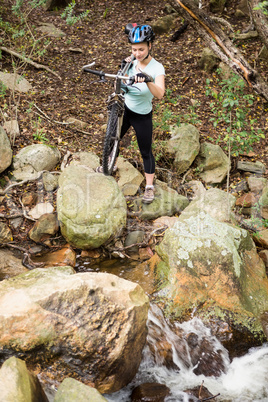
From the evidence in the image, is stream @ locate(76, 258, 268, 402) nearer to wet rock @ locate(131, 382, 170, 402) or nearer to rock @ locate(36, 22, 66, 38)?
wet rock @ locate(131, 382, 170, 402)

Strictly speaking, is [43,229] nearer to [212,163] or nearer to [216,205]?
[216,205]

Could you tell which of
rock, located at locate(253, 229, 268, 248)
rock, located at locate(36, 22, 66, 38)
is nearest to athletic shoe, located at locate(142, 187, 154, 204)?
rock, located at locate(253, 229, 268, 248)

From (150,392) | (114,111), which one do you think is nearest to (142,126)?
(114,111)

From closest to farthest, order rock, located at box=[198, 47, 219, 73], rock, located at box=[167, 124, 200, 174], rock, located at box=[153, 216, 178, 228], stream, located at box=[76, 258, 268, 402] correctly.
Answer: stream, located at box=[76, 258, 268, 402] < rock, located at box=[153, 216, 178, 228] < rock, located at box=[167, 124, 200, 174] < rock, located at box=[198, 47, 219, 73]

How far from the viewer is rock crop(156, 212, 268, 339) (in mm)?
3611

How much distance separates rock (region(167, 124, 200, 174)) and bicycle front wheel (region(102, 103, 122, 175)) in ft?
5.22

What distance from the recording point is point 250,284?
12.7 feet

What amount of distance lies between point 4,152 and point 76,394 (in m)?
3.42

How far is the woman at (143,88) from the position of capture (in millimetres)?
3482

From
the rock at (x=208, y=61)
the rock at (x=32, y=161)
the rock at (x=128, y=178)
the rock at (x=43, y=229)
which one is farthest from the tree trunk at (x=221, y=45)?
the rock at (x=208, y=61)

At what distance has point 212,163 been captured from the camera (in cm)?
612

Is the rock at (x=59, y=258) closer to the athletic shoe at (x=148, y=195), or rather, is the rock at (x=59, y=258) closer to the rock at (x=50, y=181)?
the rock at (x=50, y=181)

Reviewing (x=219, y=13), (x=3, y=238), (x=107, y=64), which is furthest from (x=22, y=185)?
(x=219, y=13)

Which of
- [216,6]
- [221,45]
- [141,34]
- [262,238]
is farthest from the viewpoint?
[216,6]
